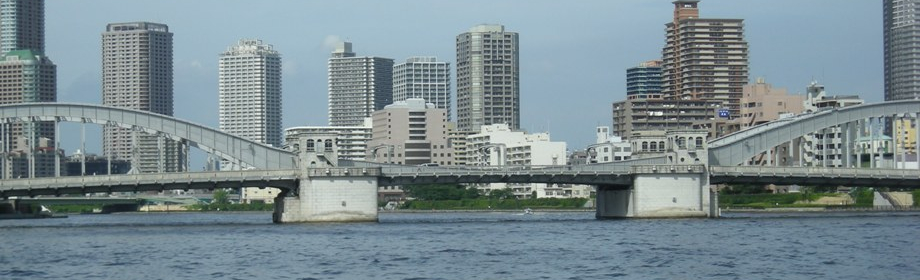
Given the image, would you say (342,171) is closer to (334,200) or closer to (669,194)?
(334,200)

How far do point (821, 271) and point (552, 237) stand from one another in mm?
36638

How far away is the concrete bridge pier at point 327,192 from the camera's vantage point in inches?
5453

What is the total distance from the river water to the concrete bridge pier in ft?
11.0

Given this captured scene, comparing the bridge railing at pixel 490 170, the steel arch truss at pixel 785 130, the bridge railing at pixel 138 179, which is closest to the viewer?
the bridge railing at pixel 138 179

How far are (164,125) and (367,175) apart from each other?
66.7 feet

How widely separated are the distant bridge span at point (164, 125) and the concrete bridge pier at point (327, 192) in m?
6.44

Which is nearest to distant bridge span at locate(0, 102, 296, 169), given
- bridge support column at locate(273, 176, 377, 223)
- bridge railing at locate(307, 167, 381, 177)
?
bridge support column at locate(273, 176, 377, 223)

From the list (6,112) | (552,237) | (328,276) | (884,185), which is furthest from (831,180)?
(328,276)

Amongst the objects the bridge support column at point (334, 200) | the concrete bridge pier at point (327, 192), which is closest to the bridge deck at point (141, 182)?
the concrete bridge pier at point (327, 192)

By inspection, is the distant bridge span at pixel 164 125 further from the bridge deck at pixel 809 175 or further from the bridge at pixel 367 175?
the bridge deck at pixel 809 175

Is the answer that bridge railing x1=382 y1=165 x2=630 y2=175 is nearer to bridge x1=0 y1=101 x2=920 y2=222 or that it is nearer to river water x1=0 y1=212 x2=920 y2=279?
bridge x1=0 y1=101 x2=920 y2=222

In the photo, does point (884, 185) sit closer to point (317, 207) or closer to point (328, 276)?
point (317, 207)

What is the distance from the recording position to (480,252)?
9488 cm

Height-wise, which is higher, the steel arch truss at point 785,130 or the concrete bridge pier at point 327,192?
the steel arch truss at point 785,130
